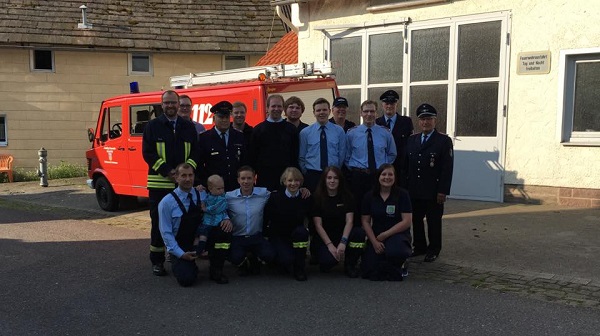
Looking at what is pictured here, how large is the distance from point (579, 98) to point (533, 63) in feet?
3.01

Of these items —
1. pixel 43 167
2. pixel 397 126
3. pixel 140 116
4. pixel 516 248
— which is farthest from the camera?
pixel 43 167

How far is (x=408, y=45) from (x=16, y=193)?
32.6 ft

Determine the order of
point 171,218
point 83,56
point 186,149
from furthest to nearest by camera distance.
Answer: point 83,56 < point 186,149 < point 171,218

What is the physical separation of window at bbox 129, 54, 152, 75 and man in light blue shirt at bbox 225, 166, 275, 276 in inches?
542

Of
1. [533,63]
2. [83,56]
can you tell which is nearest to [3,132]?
[83,56]

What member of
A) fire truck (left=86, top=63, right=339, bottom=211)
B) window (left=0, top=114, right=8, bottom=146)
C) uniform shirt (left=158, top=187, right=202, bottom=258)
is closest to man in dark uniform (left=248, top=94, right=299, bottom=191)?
uniform shirt (left=158, top=187, right=202, bottom=258)

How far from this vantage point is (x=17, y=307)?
4.97 m

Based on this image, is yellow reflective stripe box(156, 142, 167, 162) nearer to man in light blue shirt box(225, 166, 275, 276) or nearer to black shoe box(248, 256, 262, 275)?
man in light blue shirt box(225, 166, 275, 276)

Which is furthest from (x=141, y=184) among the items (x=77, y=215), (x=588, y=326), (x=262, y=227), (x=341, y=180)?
(x=588, y=326)

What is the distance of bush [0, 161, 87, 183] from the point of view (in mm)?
16969

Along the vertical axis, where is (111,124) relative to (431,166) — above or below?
above

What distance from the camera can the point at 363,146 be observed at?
6.30m

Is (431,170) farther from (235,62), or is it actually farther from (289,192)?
(235,62)

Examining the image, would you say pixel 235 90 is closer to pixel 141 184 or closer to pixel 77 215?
pixel 141 184
